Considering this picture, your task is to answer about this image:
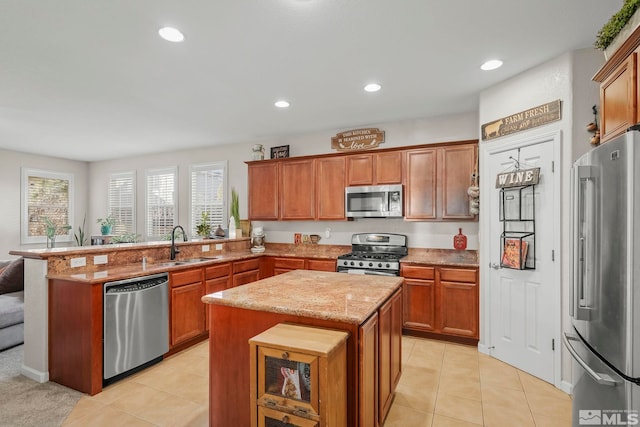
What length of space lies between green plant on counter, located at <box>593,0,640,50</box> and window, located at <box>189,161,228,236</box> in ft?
17.6

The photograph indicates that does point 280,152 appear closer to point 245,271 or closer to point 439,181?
point 245,271

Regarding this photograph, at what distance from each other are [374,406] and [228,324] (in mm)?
1021

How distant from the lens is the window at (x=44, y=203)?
6.41 m

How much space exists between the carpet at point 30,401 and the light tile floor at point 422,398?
0.12 metres

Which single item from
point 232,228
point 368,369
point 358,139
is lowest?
point 368,369

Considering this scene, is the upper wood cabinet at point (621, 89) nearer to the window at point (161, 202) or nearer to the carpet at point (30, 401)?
the carpet at point (30, 401)

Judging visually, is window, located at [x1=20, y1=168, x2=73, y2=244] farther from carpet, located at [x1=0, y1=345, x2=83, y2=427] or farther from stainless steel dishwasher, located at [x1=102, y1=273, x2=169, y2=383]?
stainless steel dishwasher, located at [x1=102, y1=273, x2=169, y2=383]

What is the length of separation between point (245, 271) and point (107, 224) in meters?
4.53

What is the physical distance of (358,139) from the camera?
4.89 meters

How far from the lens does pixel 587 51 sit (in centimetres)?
262

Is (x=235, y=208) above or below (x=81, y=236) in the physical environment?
above

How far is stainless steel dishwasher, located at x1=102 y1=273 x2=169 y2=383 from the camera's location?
107 inches

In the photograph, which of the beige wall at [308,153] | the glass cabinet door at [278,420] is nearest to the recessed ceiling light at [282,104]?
the beige wall at [308,153]

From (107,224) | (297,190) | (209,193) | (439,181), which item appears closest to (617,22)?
(439,181)
